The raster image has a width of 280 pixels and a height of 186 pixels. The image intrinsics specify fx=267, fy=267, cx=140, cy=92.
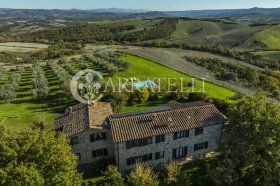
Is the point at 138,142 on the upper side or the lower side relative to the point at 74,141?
upper

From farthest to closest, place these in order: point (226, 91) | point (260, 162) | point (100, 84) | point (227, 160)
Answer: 1. point (226, 91)
2. point (100, 84)
3. point (227, 160)
4. point (260, 162)

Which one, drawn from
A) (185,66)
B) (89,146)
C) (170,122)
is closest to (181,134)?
(170,122)

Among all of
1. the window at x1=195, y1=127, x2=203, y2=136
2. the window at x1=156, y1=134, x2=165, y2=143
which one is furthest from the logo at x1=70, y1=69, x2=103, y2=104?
the window at x1=195, y1=127, x2=203, y2=136

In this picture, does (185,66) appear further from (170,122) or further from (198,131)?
(170,122)

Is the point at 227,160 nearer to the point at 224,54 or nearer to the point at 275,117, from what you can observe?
the point at 275,117

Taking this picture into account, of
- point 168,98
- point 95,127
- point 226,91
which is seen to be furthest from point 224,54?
point 95,127

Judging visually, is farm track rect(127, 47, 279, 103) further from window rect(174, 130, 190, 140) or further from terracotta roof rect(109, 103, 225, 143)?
window rect(174, 130, 190, 140)

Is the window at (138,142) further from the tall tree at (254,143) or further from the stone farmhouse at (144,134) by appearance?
the tall tree at (254,143)
